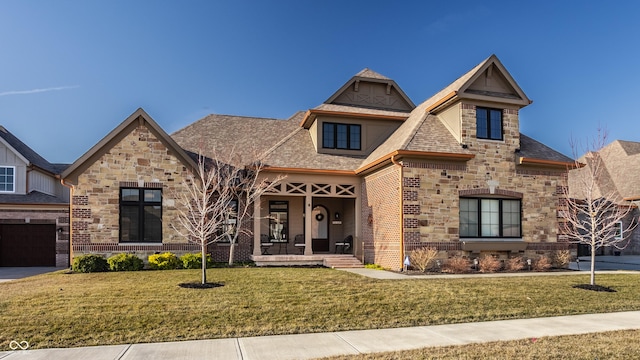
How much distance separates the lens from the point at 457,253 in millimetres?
17562

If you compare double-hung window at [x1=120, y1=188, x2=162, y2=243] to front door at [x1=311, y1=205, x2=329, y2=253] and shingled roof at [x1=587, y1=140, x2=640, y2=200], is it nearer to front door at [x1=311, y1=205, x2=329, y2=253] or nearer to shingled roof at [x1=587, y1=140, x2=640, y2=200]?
front door at [x1=311, y1=205, x2=329, y2=253]

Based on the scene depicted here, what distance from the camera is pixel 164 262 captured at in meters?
17.4

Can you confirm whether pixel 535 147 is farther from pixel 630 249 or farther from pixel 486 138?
pixel 630 249

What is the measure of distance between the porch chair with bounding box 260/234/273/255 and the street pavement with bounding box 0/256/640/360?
11533 mm

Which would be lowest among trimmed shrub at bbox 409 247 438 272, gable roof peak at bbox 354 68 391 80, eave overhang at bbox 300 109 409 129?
trimmed shrub at bbox 409 247 438 272

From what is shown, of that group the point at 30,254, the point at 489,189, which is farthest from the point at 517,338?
the point at 30,254

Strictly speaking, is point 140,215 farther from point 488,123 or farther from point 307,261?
point 488,123

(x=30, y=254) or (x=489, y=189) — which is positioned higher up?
(x=489, y=189)

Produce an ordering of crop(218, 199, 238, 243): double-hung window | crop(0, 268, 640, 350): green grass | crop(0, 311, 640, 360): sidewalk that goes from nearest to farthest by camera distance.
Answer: crop(0, 311, 640, 360): sidewalk, crop(0, 268, 640, 350): green grass, crop(218, 199, 238, 243): double-hung window

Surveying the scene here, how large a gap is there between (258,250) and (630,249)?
→ 82.2 feet

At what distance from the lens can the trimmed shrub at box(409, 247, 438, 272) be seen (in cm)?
1672

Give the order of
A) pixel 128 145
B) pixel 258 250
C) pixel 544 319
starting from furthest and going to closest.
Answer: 1. pixel 258 250
2. pixel 128 145
3. pixel 544 319

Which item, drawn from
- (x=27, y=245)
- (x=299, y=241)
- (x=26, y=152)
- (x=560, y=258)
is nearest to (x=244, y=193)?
(x=299, y=241)

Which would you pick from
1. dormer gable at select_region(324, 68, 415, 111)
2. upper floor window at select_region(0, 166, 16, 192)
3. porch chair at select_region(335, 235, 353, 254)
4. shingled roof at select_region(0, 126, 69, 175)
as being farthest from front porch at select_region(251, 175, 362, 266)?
upper floor window at select_region(0, 166, 16, 192)
